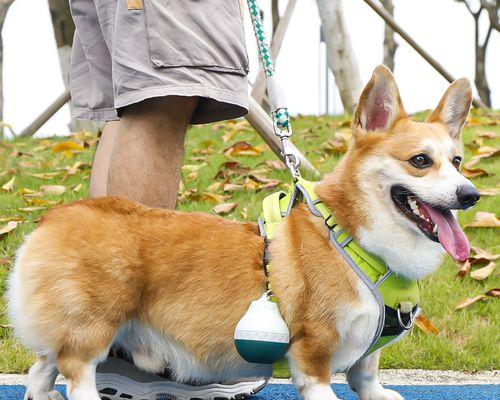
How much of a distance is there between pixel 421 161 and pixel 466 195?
21cm

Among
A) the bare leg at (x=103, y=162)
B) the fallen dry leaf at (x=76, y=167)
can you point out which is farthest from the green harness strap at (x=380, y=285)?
the fallen dry leaf at (x=76, y=167)

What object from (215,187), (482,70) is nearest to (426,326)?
(215,187)

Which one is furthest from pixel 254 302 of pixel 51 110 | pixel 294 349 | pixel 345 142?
pixel 51 110

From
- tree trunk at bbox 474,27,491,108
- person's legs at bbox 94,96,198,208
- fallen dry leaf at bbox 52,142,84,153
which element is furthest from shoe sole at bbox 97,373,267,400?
tree trunk at bbox 474,27,491,108

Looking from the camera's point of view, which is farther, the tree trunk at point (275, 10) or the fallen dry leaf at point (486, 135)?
the tree trunk at point (275, 10)

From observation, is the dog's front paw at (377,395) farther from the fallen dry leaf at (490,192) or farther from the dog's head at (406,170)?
the fallen dry leaf at (490,192)

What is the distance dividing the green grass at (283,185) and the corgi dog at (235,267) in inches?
42.3

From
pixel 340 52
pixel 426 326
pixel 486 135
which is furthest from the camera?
pixel 340 52

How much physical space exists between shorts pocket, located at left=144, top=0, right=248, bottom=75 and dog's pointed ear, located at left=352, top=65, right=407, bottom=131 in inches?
23.8

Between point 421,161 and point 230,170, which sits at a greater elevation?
point 421,161

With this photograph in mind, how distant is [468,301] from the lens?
4.26 meters

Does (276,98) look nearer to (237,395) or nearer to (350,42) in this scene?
(237,395)

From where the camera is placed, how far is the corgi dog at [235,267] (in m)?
2.66

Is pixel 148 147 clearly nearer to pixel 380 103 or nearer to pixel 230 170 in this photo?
pixel 380 103
